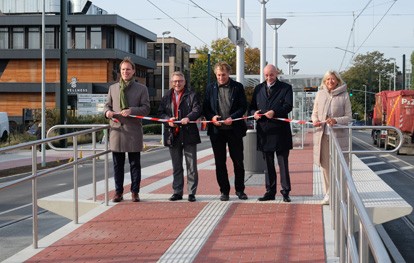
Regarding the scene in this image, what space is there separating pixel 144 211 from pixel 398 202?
317 cm

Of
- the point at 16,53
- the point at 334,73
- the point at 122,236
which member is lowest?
the point at 122,236

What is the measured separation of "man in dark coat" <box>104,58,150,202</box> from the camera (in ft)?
28.7

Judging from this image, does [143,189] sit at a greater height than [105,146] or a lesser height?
lesser

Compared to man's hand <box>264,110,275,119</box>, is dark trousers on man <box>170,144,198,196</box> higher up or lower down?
lower down

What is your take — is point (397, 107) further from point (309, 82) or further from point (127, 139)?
point (127, 139)

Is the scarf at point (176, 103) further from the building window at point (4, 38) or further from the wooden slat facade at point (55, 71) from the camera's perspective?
the building window at point (4, 38)

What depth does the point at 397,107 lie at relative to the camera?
31.7m

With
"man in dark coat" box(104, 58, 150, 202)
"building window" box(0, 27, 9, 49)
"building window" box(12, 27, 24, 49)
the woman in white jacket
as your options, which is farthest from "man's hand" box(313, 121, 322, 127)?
"building window" box(0, 27, 9, 49)

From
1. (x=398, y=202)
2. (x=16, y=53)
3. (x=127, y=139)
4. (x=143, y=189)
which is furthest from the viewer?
(x=16, y=53)

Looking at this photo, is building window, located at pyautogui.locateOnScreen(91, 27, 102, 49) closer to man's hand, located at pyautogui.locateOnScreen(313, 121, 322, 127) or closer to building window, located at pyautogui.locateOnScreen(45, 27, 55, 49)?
building window, located at pyautogui.locateOnScreen(45, 27, 55, 49)

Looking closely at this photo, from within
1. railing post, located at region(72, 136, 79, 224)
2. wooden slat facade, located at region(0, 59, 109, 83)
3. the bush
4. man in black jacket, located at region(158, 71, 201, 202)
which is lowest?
the bush

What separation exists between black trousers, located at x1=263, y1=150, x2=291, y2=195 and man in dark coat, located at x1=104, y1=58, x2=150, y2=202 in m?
1.75

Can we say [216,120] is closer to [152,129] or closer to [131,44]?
[152,129]

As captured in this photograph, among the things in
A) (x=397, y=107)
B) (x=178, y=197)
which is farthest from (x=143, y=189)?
(x=397, y=107)
